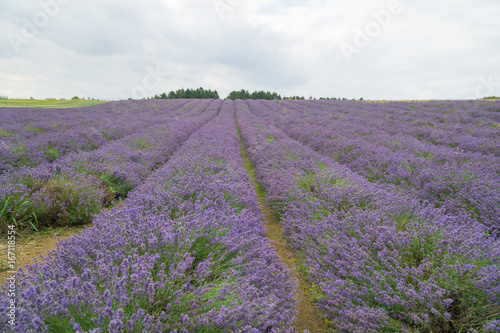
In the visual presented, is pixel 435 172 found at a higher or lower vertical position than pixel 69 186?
higher

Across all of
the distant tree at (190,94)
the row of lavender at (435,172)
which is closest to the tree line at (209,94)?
the distant tree at (190,94)

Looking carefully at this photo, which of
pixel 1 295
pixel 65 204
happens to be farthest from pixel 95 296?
pixel 65 204

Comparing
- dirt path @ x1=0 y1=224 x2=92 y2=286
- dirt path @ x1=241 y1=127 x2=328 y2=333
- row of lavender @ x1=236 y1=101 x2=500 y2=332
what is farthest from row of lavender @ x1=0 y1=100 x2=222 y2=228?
row of lavender @ x1=236 y1=101 x2=500 y2=332

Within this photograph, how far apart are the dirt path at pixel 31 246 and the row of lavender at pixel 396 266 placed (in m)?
2.50

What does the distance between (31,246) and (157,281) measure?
2.53 m

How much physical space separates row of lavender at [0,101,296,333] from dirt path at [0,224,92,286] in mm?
1095

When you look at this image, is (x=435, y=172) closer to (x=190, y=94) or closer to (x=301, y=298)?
(x=301, y=298)

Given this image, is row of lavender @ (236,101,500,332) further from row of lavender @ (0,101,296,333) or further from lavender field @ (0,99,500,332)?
row of lavender @ (0,101,296,333)

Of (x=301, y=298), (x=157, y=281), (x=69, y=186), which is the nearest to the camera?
(x=157, y=281)

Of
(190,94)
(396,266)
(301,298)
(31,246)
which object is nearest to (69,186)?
(31,246)

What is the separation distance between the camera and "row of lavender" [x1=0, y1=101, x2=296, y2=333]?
118 centimetres

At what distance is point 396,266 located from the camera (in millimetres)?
1864

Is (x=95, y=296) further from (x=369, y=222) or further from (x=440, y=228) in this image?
(x=440, y=228)

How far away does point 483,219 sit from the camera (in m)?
2.96
